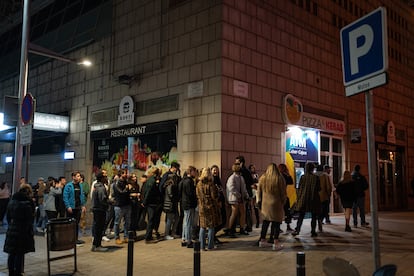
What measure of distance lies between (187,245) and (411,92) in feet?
55.2

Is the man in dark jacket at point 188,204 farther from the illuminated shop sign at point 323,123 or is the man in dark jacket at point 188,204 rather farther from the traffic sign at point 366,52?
the illuminated shop sign at point 323,123

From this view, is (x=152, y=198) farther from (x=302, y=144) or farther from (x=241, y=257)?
(x=302, y=144)

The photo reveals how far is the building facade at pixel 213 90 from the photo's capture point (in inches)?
478

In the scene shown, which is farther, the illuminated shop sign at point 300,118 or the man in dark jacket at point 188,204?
the illuminated shop sign at point 300,118

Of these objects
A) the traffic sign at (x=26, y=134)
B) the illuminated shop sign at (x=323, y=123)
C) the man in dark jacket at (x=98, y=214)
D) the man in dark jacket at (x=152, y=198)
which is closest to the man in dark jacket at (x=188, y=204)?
the man in dark jacket at (x=152, y=198)

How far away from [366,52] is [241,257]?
5.33 meters

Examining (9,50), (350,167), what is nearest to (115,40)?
(350,167)

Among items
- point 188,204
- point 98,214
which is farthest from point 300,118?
point 98,214

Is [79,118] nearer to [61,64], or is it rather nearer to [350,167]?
[61,64]

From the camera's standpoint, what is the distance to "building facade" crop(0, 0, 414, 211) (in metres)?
12.1

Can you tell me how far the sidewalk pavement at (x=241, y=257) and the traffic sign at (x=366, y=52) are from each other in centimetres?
397

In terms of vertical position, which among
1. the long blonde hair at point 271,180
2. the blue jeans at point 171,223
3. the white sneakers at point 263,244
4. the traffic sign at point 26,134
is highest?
the traffic sign at point 26,134

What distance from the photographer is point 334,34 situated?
16.4 meters

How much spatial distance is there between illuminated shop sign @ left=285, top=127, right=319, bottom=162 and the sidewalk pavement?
390 cm
